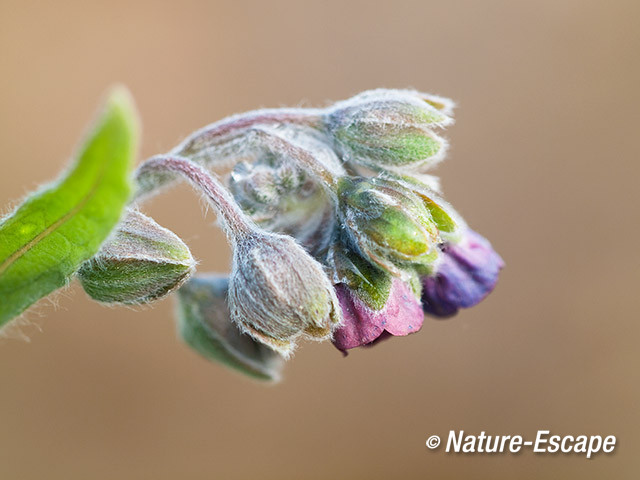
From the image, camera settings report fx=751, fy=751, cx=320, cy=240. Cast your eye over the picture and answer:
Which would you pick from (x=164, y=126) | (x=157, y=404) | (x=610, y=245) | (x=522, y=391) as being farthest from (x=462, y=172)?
(x=157, y=404)

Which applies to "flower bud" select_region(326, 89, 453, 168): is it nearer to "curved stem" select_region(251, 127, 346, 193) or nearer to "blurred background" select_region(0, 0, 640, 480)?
"curved stem" select_region(251, 127, 346, 193)

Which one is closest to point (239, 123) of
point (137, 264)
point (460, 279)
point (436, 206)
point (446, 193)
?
point (137, 264)

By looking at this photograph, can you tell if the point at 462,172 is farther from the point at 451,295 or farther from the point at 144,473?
the point at 451,295

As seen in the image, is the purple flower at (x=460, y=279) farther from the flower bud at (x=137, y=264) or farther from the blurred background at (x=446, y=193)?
the blurred background at (x=446, y=193)

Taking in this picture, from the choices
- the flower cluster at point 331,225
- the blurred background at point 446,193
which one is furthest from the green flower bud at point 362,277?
the blurred background at point 446,193

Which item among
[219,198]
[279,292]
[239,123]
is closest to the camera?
[279,292]

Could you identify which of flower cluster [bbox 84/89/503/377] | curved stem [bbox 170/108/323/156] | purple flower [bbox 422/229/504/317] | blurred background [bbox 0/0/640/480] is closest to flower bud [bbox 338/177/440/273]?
flower cluster [bbox 84/89/503/377]

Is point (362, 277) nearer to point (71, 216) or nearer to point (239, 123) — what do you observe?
point (239, 123)
